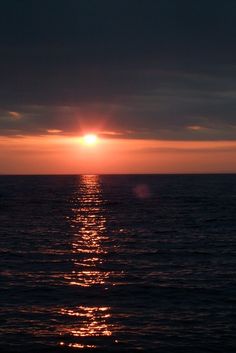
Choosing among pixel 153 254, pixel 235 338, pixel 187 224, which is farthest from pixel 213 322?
pixel 187 224

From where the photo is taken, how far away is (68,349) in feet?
76.6

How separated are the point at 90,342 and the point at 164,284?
1098 cm

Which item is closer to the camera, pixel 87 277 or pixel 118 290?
pixel 118 290

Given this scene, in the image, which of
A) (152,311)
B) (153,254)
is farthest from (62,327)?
(153,254)

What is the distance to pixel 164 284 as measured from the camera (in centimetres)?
3438

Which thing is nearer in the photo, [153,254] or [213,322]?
[213,322]

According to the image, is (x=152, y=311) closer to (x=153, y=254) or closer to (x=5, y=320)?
(x=5, y=320)

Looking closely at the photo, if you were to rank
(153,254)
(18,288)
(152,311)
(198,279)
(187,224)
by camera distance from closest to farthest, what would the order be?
(152,311)
(18,288)
(198,279)
(153,254)
(187,224)

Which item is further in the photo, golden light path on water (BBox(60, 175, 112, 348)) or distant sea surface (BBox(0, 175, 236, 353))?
golden light path on water (BBox(60, 175, 112, 348))

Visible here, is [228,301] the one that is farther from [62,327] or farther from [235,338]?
[62,327]

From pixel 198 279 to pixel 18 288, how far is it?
35.9 feet

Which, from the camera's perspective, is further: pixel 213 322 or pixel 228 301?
pixel 228 301

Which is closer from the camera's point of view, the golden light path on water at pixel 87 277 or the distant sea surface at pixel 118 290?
the distant sea surface at pixel 118 290

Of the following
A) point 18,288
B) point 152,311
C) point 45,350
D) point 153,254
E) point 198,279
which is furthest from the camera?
point 153,254
